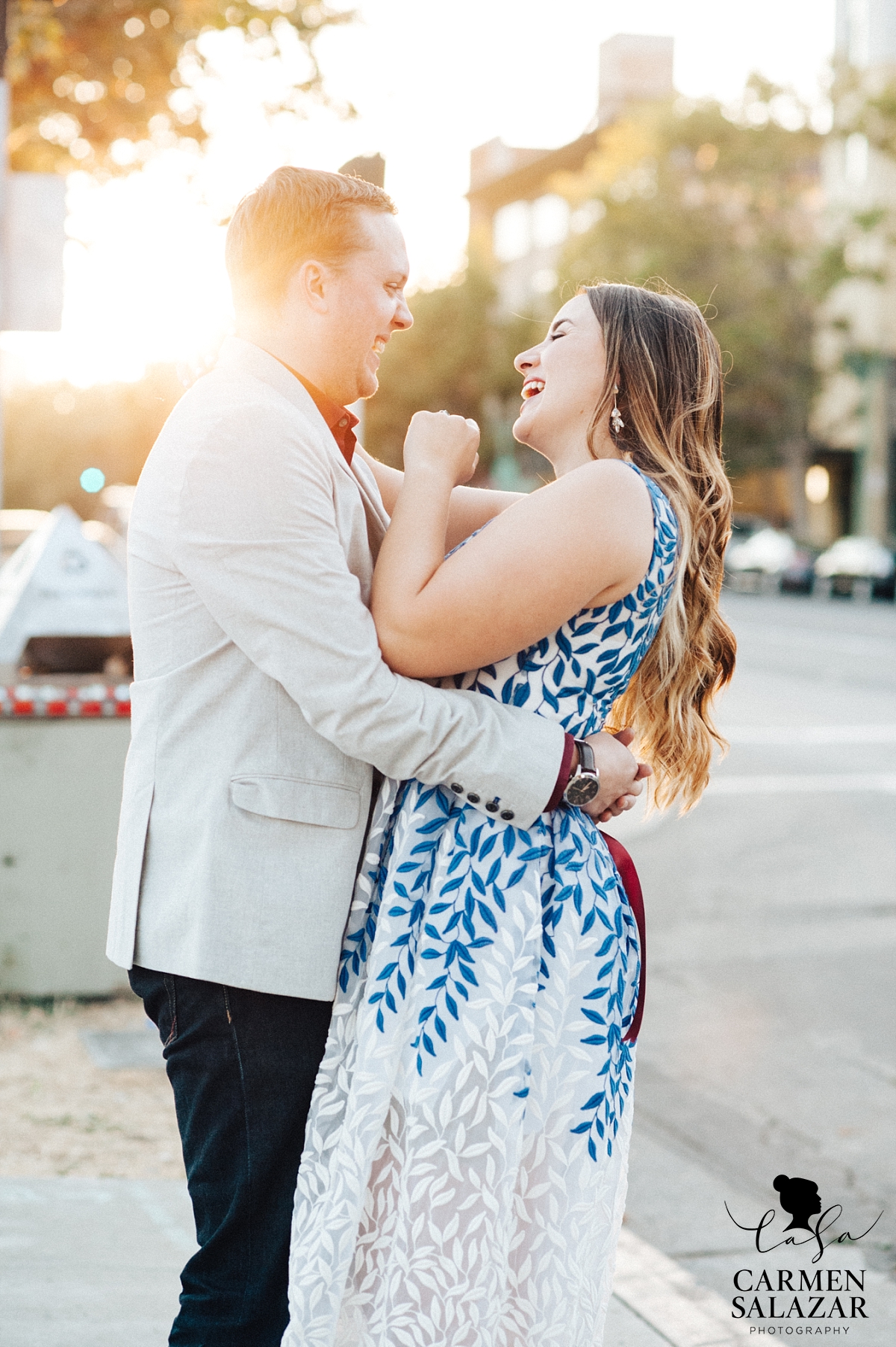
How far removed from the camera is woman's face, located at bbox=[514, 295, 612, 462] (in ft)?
7.67

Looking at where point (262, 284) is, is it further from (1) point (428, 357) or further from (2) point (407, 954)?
(1) point (428, 357)

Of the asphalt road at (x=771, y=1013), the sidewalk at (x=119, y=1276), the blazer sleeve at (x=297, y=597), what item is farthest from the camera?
the asphalt road at (x=771, y=1013)

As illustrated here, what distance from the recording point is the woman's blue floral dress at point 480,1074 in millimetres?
2123

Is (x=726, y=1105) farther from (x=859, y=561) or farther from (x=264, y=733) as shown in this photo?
(x=859, y=561)

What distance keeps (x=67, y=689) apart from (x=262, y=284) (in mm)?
3238

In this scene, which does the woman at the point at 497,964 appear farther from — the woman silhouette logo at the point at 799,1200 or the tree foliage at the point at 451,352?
the tree foliage at the point at 451,352

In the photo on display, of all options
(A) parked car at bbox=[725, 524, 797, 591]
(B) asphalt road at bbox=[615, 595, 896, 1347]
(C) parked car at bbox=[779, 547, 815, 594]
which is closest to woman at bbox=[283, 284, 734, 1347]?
(B) asphalt road at bbox=[615, 595, 896, 1347]

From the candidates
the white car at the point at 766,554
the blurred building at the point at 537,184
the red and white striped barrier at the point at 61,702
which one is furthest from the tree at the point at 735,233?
the red and white striped barrier at the point at 61,702

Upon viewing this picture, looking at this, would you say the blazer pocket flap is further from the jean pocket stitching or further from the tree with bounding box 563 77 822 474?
the tree with bounding box 563 77 822 474

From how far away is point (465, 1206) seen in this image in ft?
6.95

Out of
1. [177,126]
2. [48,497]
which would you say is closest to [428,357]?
[48,497]

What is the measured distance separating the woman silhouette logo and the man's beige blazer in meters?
2.10

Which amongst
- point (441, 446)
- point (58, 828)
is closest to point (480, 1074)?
point (441, 446)

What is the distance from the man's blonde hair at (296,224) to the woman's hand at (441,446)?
276 millimetres
